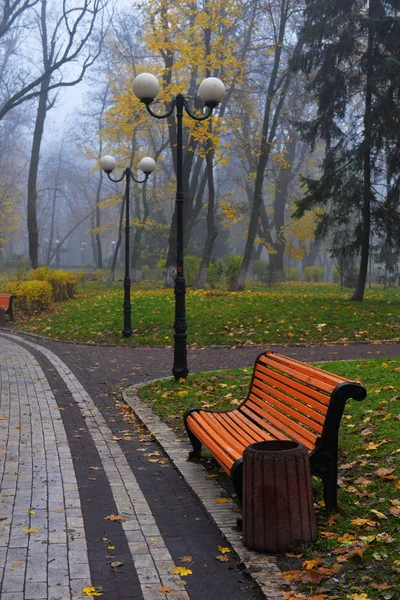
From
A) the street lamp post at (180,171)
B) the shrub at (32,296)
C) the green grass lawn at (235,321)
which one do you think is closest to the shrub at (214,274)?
the green grass lawn at (235,321)

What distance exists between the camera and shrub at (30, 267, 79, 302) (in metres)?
26.5

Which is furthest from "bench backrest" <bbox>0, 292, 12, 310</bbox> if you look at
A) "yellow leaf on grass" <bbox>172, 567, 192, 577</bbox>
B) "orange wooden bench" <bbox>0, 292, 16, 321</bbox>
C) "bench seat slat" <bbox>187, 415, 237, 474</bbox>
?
"yellow leaf on grass" <bbox>172, 567, 192, 577</bbox>

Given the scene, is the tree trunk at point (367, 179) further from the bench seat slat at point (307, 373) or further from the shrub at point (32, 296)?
the bench seat slat at point (307, 373)

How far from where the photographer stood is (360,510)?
507 centimetres

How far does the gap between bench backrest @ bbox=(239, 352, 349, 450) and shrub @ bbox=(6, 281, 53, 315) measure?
1802 centimetres

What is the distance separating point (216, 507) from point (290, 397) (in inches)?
42.1

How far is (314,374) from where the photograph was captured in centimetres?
545

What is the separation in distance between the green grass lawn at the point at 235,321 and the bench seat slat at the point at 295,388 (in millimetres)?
9787

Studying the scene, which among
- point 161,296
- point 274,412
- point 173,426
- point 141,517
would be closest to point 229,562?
point 141,517

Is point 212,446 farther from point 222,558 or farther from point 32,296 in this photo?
point 32,296

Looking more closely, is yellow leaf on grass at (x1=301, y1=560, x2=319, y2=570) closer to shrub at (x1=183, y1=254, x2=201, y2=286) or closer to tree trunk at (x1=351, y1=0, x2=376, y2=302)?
tree trunk at (x1=351, y1=0, x2=376, y2=302)

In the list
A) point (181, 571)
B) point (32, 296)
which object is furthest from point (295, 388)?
point (32, 296)

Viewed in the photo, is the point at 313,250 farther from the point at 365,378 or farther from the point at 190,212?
the point at 365,378

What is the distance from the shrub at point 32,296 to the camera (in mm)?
23859
